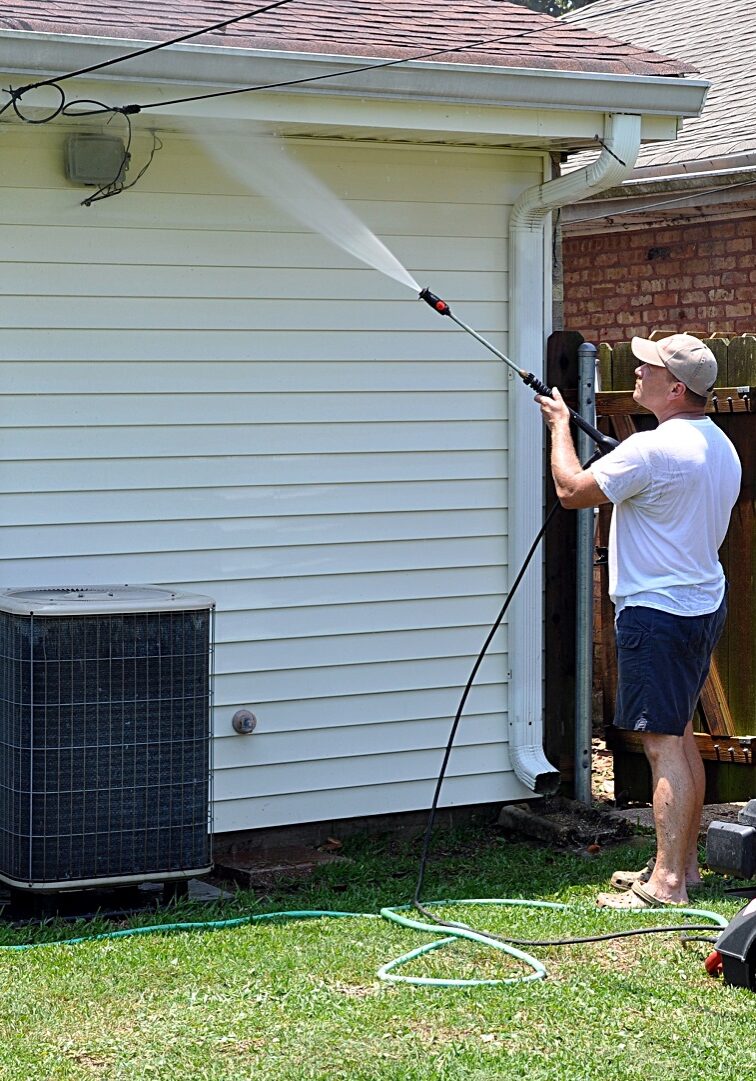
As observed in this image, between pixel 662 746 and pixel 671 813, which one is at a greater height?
pixel 662 746

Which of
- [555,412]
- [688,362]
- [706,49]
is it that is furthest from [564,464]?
[706,49]

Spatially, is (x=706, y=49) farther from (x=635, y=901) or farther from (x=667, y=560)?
(x=635, y=901)

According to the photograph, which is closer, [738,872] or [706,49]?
[738,872]

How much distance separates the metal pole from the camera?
6980 mm

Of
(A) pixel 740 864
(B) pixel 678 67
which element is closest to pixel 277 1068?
(A) pixel 740 864

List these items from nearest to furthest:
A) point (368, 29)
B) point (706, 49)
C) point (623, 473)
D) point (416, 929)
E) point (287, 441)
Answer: point (416, 929) → point (623, 473) → point (368, 29) → point (287, 441) → point (706, 49)

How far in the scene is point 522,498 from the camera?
6.90 m

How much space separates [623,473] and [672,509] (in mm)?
248

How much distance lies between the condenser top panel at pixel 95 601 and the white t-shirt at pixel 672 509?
5.12 ft

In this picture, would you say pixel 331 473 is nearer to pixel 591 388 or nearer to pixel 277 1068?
pixel 591 388

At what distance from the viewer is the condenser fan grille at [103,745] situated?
5.26m

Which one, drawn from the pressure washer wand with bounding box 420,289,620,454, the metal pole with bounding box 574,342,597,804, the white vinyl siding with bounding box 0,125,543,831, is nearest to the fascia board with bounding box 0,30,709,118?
the white vinyl siding with bounding box 0,125,543,831

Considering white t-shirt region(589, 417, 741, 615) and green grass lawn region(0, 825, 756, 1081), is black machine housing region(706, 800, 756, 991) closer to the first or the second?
green grass lawn region(0, 825, 756, 1081)

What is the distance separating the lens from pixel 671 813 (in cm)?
548
